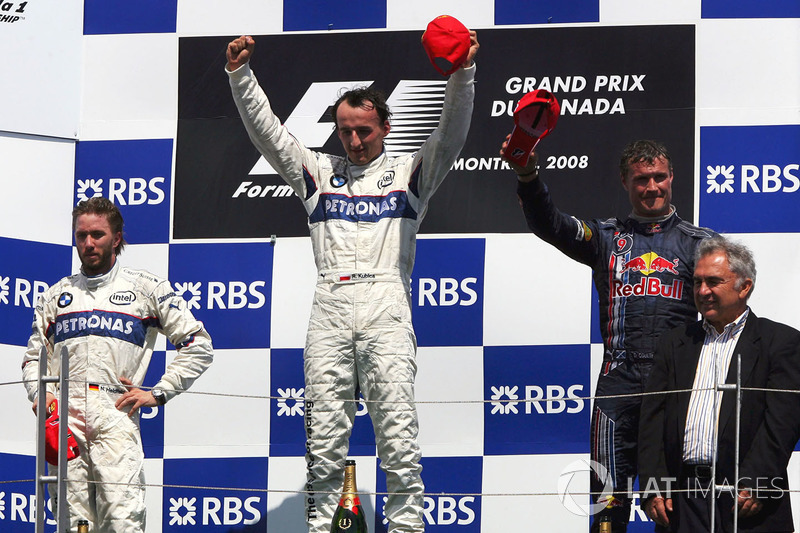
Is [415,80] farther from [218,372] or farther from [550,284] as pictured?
[218,372]

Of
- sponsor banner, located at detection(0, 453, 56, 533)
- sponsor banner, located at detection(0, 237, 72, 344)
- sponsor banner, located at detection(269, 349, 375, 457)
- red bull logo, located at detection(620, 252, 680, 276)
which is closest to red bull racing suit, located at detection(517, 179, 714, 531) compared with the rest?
red bull logo, located at detection(620, 252, 680, 276)

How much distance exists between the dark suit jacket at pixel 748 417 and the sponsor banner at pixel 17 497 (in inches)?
83.8

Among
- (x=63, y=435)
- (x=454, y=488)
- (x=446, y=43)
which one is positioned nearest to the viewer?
(x=63, y=435)

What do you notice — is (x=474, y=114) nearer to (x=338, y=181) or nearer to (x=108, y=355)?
(x=338, y=181)

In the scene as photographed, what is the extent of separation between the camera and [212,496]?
4.13m

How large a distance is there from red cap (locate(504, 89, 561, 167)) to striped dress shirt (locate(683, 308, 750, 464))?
0.65m

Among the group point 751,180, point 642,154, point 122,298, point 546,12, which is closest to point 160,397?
point 122,298

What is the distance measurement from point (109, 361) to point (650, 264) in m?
1.49

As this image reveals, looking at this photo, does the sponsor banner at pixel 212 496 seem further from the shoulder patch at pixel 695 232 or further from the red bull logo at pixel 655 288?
the shoulder patch at pixel 695 232

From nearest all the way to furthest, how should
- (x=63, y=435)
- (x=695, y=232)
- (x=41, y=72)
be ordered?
(x=63, y=435) → (x=695, y=232) → (x=41, y=72)

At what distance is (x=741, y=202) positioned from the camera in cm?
408

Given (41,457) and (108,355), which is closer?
(41,457)

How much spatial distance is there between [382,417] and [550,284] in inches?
41.9

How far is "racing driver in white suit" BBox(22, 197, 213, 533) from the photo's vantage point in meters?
3.45
